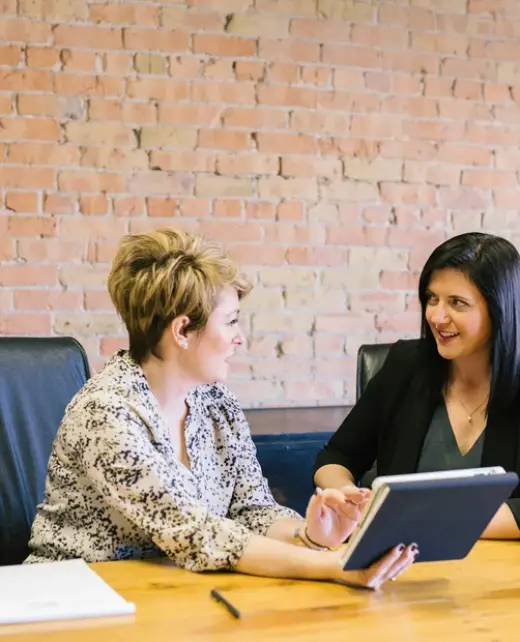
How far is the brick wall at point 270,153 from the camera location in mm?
2895

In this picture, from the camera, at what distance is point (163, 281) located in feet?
5.92

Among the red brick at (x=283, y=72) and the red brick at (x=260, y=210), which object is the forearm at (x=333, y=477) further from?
the red brick at (x=283, y=72)

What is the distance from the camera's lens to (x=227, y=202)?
3.07m

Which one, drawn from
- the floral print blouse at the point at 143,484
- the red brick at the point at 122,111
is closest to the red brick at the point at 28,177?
the red brick at the point at 122,111

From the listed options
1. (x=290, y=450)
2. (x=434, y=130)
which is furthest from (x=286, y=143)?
(x=290, y=450)

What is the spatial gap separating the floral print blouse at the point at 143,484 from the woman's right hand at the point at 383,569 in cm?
18

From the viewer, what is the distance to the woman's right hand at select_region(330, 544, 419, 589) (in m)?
1.53

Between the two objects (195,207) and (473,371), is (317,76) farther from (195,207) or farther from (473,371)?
(473,371)

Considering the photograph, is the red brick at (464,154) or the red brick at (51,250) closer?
the red brick at (51,250)

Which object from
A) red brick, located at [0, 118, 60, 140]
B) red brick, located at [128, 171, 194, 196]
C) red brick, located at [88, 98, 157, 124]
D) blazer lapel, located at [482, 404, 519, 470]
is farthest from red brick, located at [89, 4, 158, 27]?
blazer lapel, located at [482, 404, 519, 470]

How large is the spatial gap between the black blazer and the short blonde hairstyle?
65 cm

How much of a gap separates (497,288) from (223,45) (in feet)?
4.34

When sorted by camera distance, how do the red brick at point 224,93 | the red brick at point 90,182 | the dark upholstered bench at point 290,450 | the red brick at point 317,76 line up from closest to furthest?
1. the dark upholstered bench at point 290,450
2. the red brick at point 90,182
3. the red brick at point 224,93
4. the red brick at point 317,76

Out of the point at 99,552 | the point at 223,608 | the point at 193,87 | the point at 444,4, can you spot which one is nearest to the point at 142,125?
the point at 193,87
